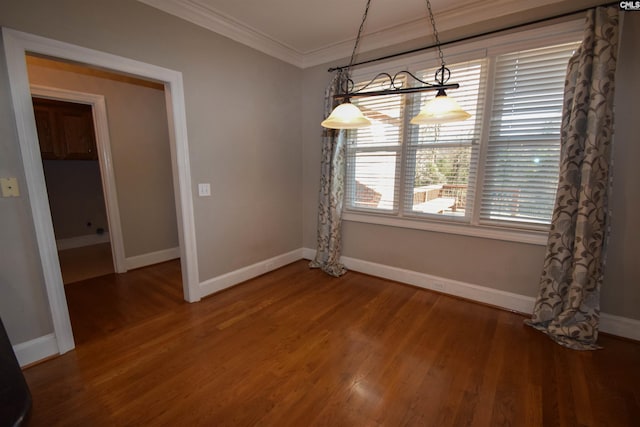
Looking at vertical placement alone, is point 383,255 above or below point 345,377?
above

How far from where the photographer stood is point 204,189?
2787 mm

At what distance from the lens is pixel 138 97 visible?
3652 millimetres

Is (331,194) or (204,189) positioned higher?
(204,189)

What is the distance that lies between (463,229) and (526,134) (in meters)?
1.00

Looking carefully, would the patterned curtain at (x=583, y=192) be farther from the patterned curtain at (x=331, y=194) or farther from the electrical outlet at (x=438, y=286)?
the patterned curtain at (x=331, y=194)

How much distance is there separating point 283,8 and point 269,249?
2.63m

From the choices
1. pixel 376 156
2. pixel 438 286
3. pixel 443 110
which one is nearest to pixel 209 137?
pixel 376 156

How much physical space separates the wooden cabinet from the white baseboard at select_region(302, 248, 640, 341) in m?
4.56

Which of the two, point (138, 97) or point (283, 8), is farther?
point (138, 97)

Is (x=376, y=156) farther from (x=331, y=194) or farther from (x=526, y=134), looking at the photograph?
(x=526, y=134)

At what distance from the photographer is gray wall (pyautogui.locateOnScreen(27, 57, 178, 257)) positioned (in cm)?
341

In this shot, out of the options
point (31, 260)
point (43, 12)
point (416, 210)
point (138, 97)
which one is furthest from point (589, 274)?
point (138, 97)

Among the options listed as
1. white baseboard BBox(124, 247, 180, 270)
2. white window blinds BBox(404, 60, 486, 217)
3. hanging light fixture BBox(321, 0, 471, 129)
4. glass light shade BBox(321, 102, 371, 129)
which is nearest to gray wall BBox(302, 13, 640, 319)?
white window blinds BBox(404, 60, 486, 217)

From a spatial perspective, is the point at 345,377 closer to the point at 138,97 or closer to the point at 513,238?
the point at 513,238
